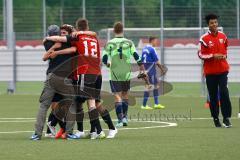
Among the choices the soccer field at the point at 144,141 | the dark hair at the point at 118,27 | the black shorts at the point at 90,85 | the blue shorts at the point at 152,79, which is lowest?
the soccer field at the point at 144,141

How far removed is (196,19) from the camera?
40.0 m

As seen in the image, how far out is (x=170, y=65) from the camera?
3406cm

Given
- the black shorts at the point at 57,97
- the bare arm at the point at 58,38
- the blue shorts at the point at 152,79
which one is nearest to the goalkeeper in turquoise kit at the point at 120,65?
the black shorts at the point at 57,97

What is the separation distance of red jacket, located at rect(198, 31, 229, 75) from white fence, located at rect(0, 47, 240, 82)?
13834 mm

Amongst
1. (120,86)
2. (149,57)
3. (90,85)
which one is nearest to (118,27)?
(120,86)

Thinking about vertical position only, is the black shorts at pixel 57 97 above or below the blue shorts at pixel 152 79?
above

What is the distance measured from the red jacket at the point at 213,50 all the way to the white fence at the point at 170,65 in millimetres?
13834

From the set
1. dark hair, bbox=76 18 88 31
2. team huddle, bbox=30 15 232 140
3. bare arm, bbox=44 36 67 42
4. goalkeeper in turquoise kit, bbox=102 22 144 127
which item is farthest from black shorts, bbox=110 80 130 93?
bare arm, bbox=44 36 67 42

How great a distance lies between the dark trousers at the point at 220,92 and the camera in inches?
719

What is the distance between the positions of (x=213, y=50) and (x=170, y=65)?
15.9m

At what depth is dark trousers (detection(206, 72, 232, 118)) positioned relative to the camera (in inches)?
719

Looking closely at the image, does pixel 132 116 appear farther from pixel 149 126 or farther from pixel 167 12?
pixel 167 12

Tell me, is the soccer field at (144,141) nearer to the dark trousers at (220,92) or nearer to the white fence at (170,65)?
the dark trousers at (220,92)

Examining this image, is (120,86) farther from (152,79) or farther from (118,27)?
(152,79)
